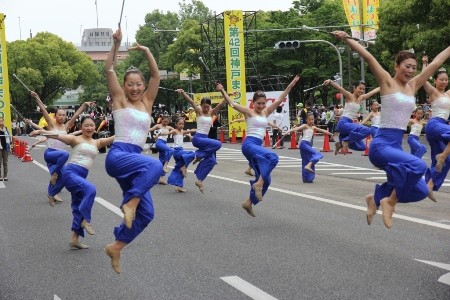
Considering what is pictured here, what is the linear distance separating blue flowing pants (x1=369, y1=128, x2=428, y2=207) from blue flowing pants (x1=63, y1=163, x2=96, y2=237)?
157 inches

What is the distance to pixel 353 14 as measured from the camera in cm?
3556

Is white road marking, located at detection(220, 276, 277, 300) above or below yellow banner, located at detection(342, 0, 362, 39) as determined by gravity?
below

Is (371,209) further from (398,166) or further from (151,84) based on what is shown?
(151,84)

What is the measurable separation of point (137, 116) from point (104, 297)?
1.88 m

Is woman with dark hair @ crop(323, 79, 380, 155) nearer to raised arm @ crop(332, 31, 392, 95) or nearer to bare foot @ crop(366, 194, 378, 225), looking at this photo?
bare foot @ crop(366, 194, 378, 225)

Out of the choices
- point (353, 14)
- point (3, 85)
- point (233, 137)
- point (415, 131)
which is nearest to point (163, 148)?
point (415, 131)

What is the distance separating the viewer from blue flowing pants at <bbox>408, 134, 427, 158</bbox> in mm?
16188

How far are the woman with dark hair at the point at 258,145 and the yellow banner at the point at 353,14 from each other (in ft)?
78.4

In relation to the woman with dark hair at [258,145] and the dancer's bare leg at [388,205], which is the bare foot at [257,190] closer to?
the woman with dark hair at [258,145]

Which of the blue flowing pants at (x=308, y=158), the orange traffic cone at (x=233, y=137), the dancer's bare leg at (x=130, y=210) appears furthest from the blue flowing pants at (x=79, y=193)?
the orange traffic cone at (x=233, y=137)

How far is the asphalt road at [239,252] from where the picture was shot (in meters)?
7.03

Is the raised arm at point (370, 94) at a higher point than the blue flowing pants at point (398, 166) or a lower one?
higher

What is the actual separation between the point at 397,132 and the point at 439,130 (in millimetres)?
4191

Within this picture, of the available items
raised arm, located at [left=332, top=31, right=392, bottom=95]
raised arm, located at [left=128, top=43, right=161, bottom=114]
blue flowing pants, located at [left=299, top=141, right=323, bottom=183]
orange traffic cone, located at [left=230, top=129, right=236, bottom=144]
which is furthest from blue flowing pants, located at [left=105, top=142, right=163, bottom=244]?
orange traffic cone, located at [left=230, top=129, right=236, bottom=144]
